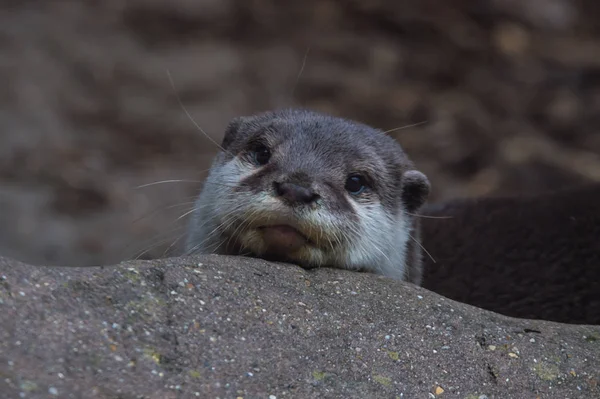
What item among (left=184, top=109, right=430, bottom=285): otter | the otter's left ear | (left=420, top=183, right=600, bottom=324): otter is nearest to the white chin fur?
(left=184, top=109, right=430, bottom=285): otter

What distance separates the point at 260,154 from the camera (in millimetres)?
4320

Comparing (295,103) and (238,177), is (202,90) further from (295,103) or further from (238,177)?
(238,177)

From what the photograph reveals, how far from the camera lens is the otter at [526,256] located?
5.17 meters

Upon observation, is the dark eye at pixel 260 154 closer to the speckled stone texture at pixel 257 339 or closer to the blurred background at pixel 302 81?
the speckled stone texture at pixel 257 339

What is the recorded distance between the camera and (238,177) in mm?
4219

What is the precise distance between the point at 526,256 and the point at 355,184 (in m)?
1.58

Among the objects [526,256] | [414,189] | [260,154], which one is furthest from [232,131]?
[526,256]

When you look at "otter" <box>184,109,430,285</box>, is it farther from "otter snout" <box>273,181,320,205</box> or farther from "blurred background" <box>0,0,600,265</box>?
"blurred background" <box>0,0,600,265</box>

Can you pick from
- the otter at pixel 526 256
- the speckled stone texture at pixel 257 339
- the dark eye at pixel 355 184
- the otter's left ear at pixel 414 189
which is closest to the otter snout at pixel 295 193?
the speckled stone texture at pixel 257 339

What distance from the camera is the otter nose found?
3.71 meters

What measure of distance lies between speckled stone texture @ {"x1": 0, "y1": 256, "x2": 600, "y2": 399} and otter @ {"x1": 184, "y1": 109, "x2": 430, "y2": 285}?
0.65 feet

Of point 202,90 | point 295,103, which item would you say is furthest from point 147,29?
point 295,103

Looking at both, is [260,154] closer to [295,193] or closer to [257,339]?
[295,193]

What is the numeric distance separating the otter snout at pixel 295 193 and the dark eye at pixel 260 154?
54cm
